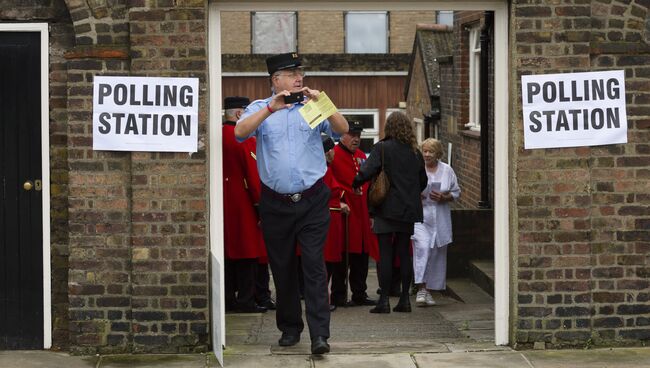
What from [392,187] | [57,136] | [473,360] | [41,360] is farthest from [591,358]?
[57,136]

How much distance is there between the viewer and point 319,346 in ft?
27.8

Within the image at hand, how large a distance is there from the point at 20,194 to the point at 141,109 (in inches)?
40.6

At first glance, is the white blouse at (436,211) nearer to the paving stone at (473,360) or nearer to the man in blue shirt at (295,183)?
the paving stone at (473,360)

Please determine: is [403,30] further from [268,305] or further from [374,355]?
[374,355]

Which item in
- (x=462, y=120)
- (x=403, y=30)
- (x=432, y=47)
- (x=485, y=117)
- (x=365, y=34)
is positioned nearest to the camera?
(x=485, y=117)

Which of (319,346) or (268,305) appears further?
(268,305)

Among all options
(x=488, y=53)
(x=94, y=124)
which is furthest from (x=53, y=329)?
(x=488, y=53)

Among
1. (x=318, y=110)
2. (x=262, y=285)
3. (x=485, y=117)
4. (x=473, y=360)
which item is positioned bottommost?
(x=473, y=360)

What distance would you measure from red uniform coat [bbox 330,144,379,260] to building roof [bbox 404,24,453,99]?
8.11 metres

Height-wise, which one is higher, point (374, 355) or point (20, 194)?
point (20, 194)

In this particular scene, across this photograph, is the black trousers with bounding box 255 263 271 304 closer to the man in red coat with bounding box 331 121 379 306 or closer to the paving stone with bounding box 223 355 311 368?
the man in red coat with bounding box 331 121 379 306

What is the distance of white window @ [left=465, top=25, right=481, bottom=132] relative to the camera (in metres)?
16.1

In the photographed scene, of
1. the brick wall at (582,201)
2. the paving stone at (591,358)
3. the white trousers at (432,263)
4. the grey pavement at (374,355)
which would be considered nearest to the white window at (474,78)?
the white trousers at (432,263)

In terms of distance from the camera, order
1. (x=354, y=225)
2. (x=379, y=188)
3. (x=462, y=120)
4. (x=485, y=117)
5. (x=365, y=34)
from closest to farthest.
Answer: (x=379, y=188), (x=354, y=225), (x=485, y=117), (x=462, y=120), (x=365, y=34)
